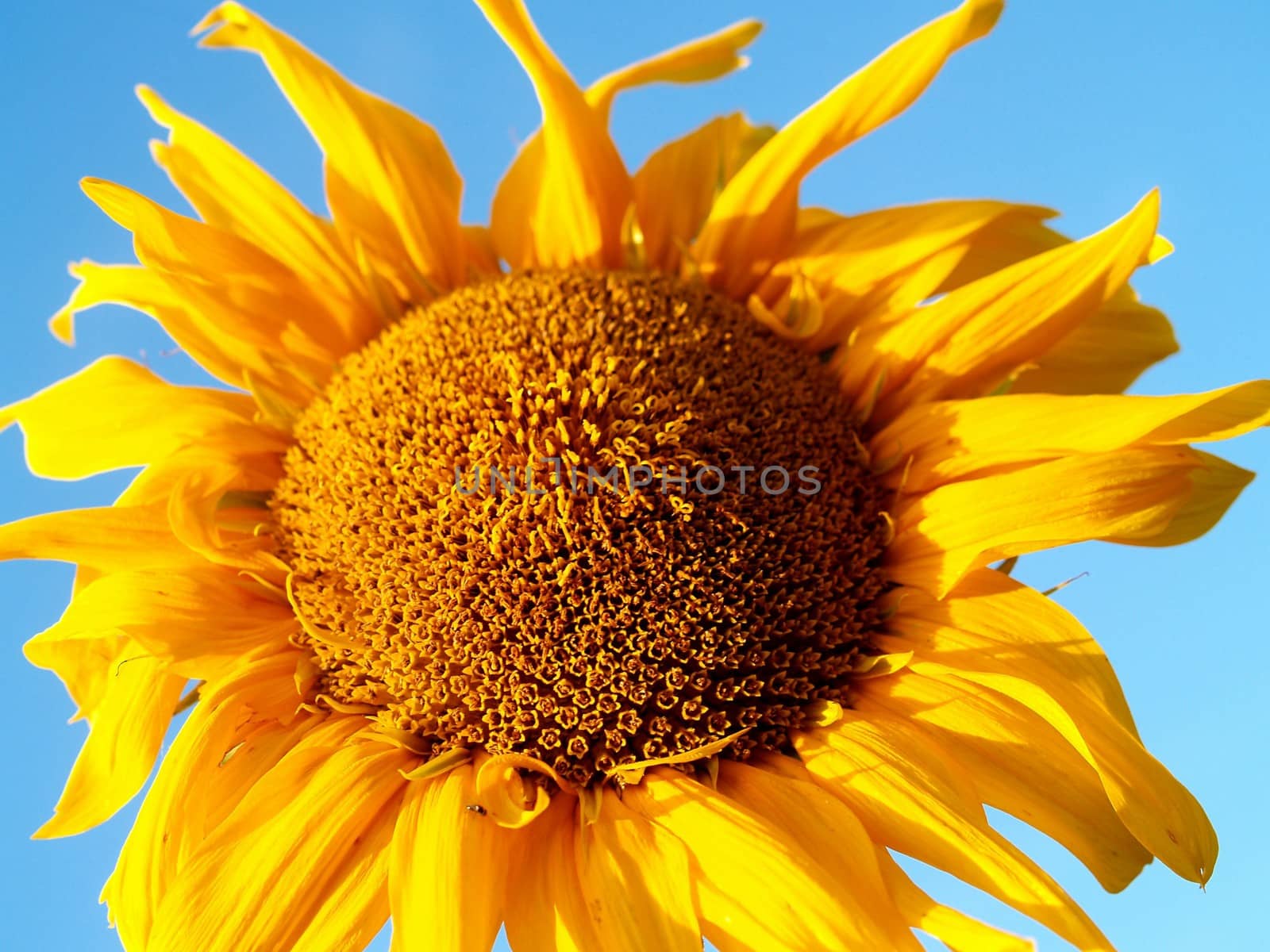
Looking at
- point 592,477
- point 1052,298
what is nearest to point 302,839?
point 592,477

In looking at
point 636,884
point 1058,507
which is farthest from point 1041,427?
point 636,884

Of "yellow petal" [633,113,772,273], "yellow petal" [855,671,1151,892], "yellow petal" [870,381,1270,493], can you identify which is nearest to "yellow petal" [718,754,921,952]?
"yellow petal" [855,671,1151,892]

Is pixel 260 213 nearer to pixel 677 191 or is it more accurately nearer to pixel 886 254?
pixel 677 191

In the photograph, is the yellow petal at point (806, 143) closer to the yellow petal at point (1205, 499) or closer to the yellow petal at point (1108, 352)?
the yellow petal at point (1108, 352)

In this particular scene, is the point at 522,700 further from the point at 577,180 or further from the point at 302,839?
the point at 577,180

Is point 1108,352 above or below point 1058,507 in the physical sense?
above

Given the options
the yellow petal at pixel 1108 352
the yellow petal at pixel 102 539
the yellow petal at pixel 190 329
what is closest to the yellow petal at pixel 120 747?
the yellow petal at pixel 102 539
